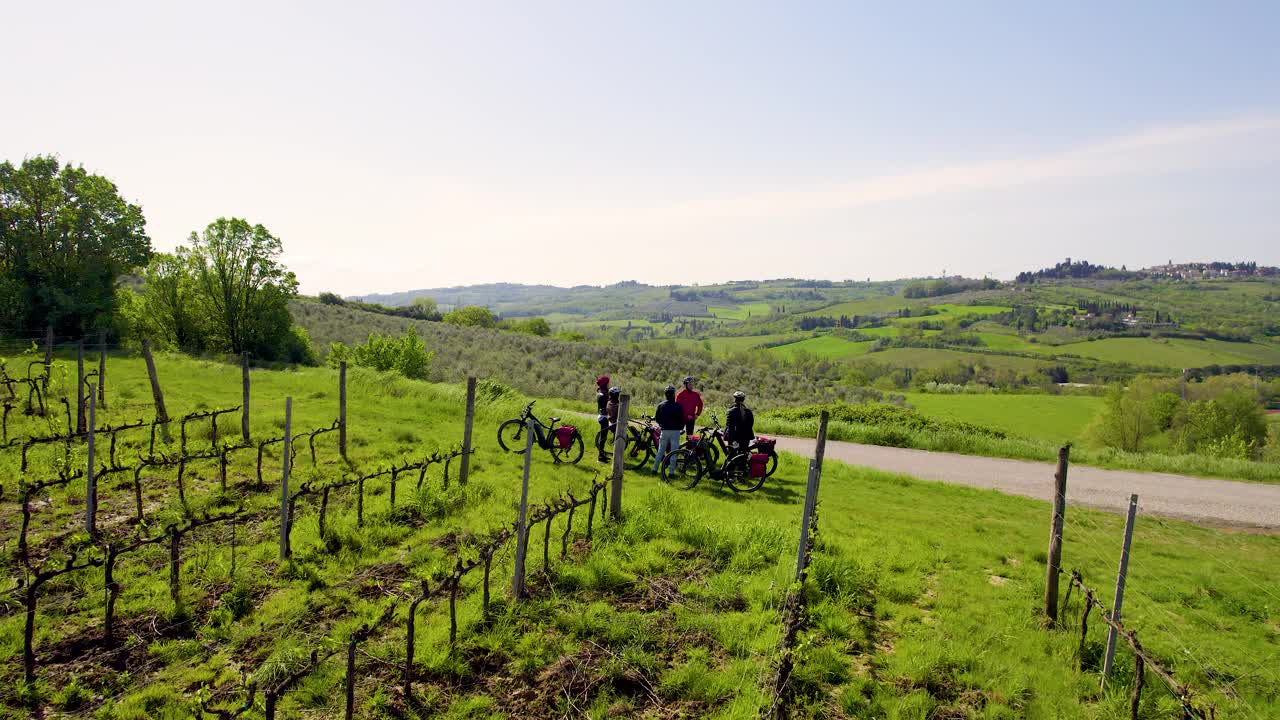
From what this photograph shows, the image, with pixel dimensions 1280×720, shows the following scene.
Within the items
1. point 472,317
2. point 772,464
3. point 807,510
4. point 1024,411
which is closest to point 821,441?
point 807,510

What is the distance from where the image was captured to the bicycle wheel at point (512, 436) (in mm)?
14648

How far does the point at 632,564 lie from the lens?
8109mm

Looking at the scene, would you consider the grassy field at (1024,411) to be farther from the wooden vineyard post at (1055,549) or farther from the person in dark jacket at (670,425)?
the wooden vineyard post at (1055,549)

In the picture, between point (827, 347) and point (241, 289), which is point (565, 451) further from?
point (827, 347)

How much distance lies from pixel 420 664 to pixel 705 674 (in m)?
2.73

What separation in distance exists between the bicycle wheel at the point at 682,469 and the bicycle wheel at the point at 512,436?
3660mm

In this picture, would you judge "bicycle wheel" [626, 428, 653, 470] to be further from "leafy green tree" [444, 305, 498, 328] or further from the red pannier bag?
"leafy green tree" [444, 305, 498, 328]

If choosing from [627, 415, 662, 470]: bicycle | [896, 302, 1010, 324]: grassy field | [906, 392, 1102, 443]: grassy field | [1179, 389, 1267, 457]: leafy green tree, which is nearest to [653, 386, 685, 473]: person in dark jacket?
[627, 415, 662, 470]: bicycle

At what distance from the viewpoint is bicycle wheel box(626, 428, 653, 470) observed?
14.3m

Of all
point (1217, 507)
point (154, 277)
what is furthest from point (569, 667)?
point (154, 277)

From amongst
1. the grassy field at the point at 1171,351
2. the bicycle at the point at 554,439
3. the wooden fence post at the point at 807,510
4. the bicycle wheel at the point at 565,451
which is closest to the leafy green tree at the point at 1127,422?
the bicycle wheel at the point at 565,451

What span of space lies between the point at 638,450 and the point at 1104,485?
12929 mm

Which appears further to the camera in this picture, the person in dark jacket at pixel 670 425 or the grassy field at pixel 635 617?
the person in dark jacket at pixel 670 425

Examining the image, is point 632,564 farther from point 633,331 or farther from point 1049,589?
point 633,331
